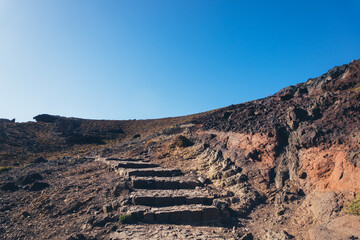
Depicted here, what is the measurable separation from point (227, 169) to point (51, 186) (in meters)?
11.1

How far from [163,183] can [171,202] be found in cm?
232

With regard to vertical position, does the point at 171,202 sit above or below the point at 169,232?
above

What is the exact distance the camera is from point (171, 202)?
35.0 feet

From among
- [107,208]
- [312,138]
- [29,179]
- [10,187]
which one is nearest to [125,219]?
[107,208]

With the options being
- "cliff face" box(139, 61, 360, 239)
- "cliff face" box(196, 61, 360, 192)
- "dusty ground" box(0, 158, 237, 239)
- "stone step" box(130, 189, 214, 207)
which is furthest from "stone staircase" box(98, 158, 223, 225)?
"cliff face" box(196, 61, 360, 192)

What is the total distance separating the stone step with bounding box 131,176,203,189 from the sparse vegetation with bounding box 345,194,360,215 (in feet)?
24.6

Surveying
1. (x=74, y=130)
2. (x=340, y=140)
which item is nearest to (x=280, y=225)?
(x=340, y=140)

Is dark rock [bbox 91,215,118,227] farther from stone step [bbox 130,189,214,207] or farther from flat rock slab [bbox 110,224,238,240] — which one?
stone step [bbox 130,189,214,207]

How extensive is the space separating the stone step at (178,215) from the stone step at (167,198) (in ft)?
1.83

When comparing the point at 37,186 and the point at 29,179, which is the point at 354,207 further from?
the point at 29,179

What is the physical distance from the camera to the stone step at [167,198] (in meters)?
10.4

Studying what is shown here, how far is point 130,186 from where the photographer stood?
12453mm

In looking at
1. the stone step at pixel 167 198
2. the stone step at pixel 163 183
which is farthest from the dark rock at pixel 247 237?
the stone step at pixel 163 183

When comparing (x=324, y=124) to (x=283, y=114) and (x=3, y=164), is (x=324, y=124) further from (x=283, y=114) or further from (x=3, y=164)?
(x=3, y=164)
